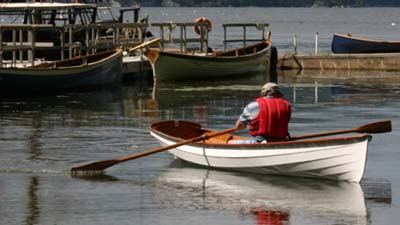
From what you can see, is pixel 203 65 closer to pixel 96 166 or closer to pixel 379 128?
pixel 96 166

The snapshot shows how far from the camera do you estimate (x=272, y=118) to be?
1823cm

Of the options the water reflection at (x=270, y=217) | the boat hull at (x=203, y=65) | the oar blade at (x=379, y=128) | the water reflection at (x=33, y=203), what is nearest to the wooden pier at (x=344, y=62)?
the boat hull at (x=203, y=65)

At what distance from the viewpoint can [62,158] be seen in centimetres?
2122

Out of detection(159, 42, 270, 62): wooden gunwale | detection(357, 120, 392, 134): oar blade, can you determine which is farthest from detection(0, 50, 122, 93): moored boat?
detection(357, 120, 392, 134): oar blade

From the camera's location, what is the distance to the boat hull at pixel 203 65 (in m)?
40.2

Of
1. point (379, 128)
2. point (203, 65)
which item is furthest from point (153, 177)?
point (203, 65)

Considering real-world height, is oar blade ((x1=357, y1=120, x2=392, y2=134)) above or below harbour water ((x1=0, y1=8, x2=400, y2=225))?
above

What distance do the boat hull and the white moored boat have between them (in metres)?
20.1

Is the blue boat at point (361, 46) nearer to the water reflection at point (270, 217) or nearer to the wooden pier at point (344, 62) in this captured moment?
the wooden pier at point (344, 62)

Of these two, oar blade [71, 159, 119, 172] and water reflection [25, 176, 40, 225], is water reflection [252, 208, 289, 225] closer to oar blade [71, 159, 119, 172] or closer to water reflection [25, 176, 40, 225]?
water reflection [25, 176, 40, 225]

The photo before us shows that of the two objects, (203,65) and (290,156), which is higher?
(290,156)

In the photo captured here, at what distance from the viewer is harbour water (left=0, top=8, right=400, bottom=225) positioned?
16.1 meters

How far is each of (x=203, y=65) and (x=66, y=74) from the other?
786 cm

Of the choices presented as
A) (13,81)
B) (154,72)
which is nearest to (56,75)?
(13,81)
